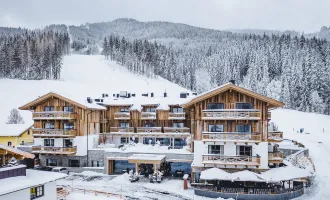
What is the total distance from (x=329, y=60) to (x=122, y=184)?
108540 millimetres

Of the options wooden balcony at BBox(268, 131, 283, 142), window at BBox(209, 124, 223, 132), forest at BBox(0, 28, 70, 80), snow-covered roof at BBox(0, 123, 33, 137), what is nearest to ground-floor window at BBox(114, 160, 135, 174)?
window at BBox(209, 124, 223, 132)

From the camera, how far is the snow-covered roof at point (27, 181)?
66.1 feet

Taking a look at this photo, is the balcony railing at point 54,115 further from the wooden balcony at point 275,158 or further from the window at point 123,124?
the wooden balcony at point 275,158

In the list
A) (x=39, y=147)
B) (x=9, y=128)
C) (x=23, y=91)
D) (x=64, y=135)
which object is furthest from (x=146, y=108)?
(x=23, y=91)

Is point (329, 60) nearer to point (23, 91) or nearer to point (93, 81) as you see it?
point (93, 81)

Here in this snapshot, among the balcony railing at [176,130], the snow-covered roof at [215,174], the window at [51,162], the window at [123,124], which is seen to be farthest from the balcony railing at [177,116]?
the window at [51,162]

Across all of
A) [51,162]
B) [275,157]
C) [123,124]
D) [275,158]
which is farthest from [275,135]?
[51,162]

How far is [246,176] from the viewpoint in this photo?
32.3 meters

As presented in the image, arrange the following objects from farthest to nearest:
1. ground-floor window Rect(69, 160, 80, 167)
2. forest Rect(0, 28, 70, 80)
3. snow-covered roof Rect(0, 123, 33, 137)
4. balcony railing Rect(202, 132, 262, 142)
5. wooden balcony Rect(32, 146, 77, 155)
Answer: forest Rect(0, 28, 70, 80), snow-covered roof Rect(0, 123, 33, 137), ground-floor window Rect(69, 160, 80, 167), wooden balcony Rect(32, 146, 77, 155), balcony railing Rect(202, 132, 262, 142)

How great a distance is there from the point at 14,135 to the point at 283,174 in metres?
43.8

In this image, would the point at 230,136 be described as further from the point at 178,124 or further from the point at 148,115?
the point at 148,115

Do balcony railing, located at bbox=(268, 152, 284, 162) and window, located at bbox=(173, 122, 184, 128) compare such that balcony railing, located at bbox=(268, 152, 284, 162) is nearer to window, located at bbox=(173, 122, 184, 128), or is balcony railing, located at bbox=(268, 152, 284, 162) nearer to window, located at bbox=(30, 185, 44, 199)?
window, located at bbox=(173, 122, 184, 128)

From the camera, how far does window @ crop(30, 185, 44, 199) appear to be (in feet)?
77.7

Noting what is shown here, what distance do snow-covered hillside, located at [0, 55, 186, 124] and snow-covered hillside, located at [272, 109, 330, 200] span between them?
32.7 meters
